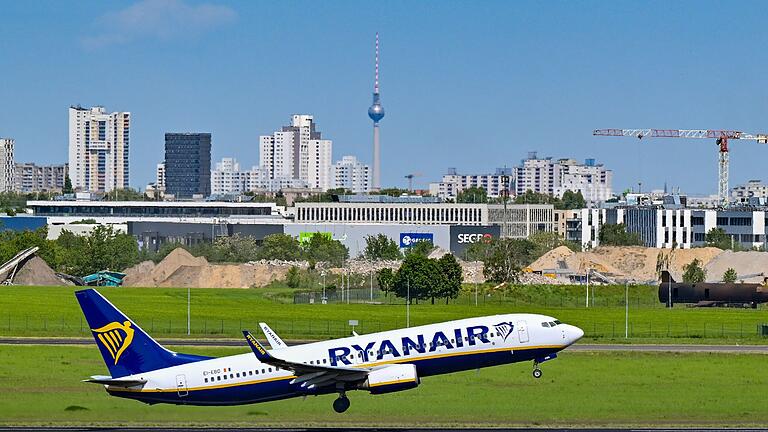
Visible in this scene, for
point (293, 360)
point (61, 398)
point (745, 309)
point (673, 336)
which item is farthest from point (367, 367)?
point (745, 309)

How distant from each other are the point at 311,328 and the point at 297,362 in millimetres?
69594

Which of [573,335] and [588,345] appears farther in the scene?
[588,345]

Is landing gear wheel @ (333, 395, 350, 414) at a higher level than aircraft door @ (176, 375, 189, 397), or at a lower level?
lower

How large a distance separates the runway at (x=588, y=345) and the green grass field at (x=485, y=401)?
12883 mm

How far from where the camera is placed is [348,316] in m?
160

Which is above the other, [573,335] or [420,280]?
[420,280]

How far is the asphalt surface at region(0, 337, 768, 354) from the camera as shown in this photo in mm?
118375

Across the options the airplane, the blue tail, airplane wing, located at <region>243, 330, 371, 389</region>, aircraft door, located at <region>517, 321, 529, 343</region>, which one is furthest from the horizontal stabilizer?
aircraft door, located at <region>517, 321, 529, 343</region>

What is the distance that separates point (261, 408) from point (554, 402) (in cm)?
1723

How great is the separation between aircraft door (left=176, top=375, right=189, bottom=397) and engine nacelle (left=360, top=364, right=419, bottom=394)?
942cm

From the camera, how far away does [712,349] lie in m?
120

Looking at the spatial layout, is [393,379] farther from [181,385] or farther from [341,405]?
[181,385]

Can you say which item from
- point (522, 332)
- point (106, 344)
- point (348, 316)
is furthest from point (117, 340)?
point (348, 316)

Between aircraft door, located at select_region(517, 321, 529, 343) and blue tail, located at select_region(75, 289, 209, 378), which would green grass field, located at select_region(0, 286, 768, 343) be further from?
blue tail, located at select_region(75, 289, 209, 378)
